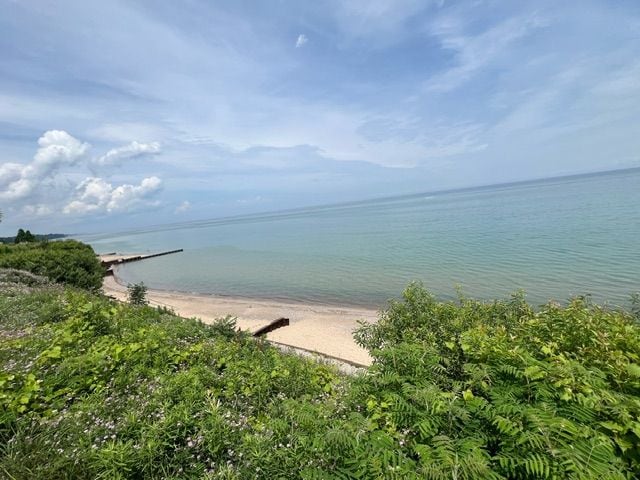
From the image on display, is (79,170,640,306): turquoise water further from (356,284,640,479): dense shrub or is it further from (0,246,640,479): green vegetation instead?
(0,246,640,479): green vegetation

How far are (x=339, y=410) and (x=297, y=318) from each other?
17222 mm

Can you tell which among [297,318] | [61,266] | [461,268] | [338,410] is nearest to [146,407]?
[338,410]

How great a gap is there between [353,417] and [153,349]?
4253mm

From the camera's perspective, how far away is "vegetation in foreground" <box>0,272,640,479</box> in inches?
87.2

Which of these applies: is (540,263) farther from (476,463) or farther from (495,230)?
(476,463)

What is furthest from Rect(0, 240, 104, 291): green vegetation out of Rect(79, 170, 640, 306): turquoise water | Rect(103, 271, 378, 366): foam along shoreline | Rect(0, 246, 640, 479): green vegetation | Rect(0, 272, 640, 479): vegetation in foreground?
Rect(0, 272, 640, 479): vegetation in foreground

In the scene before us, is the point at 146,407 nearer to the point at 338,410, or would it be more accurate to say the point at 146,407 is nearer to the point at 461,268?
the point at 338,410

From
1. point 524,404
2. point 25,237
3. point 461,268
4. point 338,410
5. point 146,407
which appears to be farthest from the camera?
point 25,237

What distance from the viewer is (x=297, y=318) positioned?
20500mm

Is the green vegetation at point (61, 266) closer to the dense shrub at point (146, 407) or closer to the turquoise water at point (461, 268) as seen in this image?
the turquoise water at point (461, 268)

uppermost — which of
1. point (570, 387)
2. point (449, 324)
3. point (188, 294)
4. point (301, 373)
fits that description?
point (570, 387)

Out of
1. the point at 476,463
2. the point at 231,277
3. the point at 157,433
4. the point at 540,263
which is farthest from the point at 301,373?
the point at 231,277

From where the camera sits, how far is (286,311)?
74.7 feet

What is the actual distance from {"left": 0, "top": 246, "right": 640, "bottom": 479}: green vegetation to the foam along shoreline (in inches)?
234
